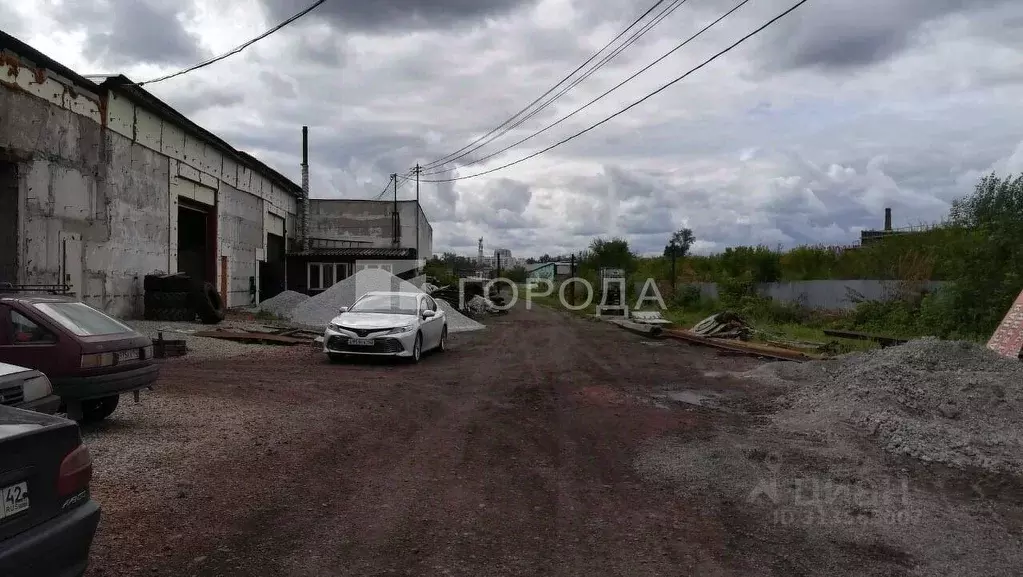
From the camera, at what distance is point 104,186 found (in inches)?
737

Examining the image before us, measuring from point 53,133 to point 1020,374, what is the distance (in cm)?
1914

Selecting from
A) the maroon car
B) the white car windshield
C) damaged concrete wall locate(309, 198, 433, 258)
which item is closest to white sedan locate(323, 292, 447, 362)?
the white car windshield

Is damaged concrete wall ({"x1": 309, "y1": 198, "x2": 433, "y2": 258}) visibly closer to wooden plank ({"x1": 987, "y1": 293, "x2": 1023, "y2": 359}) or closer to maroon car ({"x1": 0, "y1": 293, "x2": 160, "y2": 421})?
wooden plank ({"x1": 987, "y1": 293, "x2": 1023, "y2": 359})

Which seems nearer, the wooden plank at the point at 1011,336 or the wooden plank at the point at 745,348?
the wooden plank at the point at 1011,336

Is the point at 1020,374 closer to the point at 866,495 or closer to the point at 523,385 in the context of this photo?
the point at 866,495

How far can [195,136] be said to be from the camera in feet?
80.7

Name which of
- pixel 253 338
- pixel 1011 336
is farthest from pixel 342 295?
pixel 1011 336

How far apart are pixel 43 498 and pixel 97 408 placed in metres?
5.03

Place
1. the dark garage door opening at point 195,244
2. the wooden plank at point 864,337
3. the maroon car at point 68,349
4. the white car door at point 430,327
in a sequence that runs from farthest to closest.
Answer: the dark garage door opening at point 195,244, the wooden plank at point 864,337, the white car door at point 430,327, the maroon car at point 68,349

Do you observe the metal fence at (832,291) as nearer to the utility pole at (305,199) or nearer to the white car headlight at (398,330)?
the white car headlight at (398,330)

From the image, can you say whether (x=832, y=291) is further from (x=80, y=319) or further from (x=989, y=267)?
(x=80, y=319)

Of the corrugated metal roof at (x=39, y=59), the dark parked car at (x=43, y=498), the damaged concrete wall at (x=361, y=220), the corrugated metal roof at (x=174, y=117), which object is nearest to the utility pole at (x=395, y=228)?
the damaged concrete wall at (x=361, y=220)

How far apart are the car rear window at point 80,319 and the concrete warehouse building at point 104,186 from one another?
10.0 meters

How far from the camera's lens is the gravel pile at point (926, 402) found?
22.9ft
